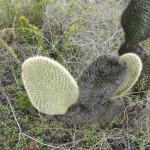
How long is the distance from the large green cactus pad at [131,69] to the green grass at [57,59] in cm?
13

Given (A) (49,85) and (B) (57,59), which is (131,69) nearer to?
(A) (49,85)

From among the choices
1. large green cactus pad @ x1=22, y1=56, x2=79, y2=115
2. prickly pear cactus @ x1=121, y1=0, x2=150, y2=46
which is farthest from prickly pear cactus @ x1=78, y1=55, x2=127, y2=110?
prickly pear cactus @ x1=121, y1=0, x2=150, y2=46

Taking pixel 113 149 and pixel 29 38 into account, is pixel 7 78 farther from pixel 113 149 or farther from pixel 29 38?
pixel 113 149

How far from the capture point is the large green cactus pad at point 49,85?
869mm

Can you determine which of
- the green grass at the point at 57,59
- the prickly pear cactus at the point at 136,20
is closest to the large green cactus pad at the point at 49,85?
the green grass at the point at 57,59

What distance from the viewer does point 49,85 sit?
948 millimetres

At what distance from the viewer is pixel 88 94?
1.04m

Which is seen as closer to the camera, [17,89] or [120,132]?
[120,132]

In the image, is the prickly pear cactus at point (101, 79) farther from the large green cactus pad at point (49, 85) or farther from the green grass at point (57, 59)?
the green grass at point (57, 59)

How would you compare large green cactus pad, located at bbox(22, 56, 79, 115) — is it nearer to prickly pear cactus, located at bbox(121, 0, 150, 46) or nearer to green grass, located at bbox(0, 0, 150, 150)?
green grass, located at bbox(0, 0, 150, 150)

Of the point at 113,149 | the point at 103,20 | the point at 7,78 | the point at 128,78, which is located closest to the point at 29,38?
the point at 7,78

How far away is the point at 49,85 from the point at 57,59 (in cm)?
63


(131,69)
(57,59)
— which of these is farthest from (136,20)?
(57,59)

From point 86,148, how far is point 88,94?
0.40 metres
